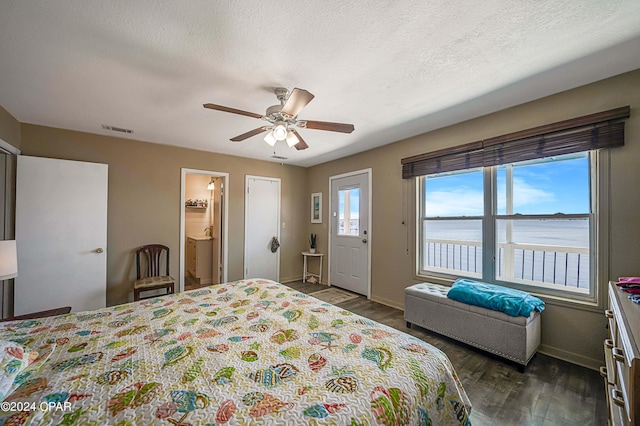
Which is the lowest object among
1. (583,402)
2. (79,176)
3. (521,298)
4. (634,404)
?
(583,402)

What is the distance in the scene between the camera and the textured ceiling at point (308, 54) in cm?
143

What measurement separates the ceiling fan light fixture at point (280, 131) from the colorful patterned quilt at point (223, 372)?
57.5 inches

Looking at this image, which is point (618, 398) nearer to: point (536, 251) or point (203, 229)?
point (536, 251)

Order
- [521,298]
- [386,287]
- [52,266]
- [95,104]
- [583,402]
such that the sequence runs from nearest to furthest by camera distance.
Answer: [583,402], [521,298], [95,104], [52,266], [386,287]

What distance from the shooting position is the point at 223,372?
1.09 metres

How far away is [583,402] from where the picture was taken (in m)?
1.78

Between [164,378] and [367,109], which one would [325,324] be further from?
[367,109]

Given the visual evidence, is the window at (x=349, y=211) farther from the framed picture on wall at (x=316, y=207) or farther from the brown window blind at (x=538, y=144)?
the brown window blind at (x=538, y=144)

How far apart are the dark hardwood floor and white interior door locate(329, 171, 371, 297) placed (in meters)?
1.87

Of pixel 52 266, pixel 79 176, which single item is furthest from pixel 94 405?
pixel 79 176

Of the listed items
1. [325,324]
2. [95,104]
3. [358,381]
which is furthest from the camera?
[95,104]

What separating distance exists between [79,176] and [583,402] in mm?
5446

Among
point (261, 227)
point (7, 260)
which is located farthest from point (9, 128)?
point (261, 227)

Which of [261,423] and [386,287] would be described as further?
[386,287]
